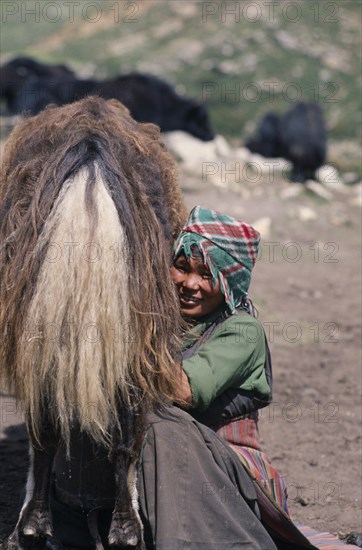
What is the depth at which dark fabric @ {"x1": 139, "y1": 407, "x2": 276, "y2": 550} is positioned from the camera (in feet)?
8.54

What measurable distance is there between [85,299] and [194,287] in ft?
1.69

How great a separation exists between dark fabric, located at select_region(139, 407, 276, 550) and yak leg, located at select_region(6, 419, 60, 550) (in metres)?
0.30

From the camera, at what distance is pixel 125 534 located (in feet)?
8.54

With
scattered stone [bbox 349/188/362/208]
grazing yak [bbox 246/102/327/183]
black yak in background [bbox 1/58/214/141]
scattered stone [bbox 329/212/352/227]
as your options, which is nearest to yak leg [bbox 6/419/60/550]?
scattered stone [bbox 329/212/352/227]

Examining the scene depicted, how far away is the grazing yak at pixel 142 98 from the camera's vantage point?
1310 centimetres

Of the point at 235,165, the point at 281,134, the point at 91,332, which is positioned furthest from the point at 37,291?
the point at 281,134

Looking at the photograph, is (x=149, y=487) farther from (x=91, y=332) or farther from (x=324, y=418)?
(x=324, y=418)

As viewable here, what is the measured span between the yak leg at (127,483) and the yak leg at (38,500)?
21cm

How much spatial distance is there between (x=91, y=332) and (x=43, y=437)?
47cm

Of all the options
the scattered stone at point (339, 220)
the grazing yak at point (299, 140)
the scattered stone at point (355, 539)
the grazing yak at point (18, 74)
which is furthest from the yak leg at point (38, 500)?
the grazing yak at point (18, 74)

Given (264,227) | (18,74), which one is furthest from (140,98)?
(264,227)

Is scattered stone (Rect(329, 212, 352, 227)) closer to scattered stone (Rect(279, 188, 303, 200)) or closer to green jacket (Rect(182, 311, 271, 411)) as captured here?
scattered stone (Rect(279, 188, 303, 200))

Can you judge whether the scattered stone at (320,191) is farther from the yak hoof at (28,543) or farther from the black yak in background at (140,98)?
the yak hoof at (28,543)

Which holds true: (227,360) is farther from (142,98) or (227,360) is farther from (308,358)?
(142,98)
